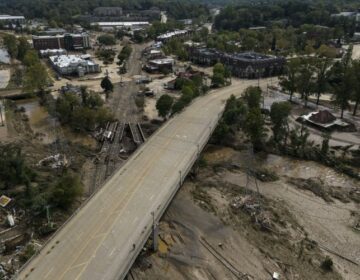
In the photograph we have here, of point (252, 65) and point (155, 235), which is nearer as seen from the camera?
point (155, 235)

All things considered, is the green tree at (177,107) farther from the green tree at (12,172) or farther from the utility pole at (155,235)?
the utility pole at (155,235)

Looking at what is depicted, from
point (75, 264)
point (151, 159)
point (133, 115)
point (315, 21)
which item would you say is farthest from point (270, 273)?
point (315, 21)

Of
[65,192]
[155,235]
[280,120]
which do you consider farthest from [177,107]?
[155,235]

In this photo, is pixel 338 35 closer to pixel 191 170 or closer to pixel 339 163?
pixel 339 163

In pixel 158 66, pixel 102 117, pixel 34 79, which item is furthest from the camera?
pixel 158 66

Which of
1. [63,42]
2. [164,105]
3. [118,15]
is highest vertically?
[118,15]

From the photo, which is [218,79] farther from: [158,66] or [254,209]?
[254,209]

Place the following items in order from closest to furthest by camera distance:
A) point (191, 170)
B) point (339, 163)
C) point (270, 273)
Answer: point (270, 273)
point (191, 170)
point (339, 163)
